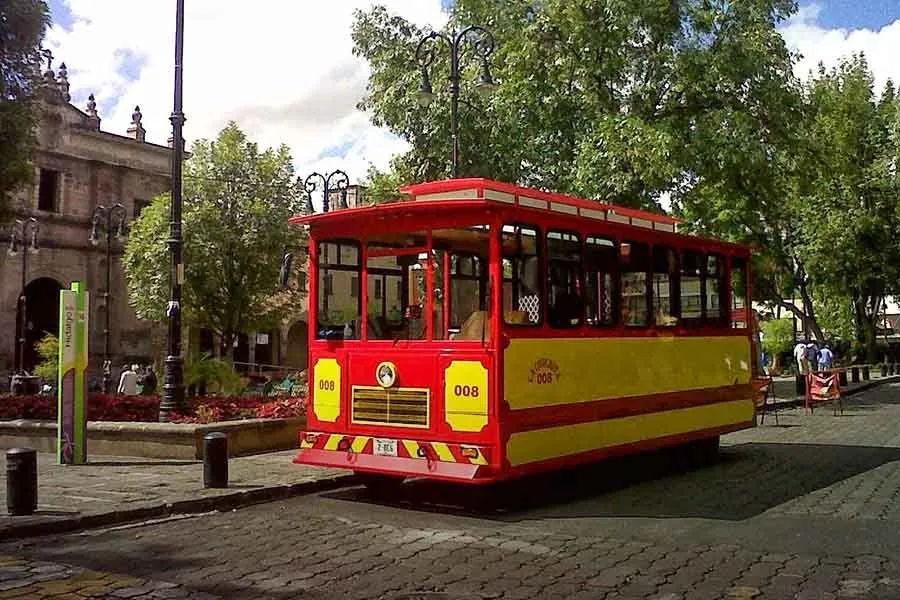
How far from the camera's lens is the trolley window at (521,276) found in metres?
9.38

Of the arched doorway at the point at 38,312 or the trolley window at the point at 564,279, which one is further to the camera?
the arched doorway at the point at 38,312

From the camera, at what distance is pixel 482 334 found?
9.33 metres

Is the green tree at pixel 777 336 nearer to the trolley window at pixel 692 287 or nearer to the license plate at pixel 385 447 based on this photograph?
the trolley window at pixel 692 287

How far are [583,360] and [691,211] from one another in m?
14.6

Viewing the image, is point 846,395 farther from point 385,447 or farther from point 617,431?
point 385,447

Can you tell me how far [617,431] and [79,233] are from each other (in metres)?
35.9

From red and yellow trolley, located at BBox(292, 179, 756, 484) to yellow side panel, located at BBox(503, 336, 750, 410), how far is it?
2 centimetres

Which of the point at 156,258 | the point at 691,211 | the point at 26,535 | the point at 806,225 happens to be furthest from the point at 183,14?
the point at 806,225

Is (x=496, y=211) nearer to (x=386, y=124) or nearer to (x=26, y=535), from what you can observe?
(x=26, y=535)

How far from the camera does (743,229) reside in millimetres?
26656

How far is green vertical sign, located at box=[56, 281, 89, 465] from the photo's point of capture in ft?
39.6

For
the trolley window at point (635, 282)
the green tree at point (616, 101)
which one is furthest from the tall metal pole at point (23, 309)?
the trolley window at point (635, 282)

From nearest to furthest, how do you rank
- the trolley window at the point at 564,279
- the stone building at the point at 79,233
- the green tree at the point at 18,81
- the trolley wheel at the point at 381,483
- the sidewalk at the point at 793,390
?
the trolley window at the point at 564,279 < the trolley wheel at the point at 381,483 < the green tree at the point at 18,81 < the sidewalk at the point at 793,390 < the stone building at the point at 79,233

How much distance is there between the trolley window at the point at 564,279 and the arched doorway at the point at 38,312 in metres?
34.5
